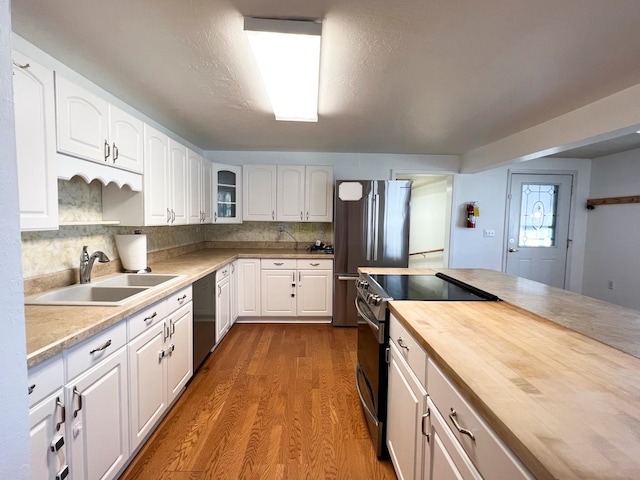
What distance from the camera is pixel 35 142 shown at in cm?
125

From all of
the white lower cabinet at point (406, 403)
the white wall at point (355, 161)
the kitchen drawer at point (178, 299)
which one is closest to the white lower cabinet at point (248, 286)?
the kitchen drawer at point (178, 299)

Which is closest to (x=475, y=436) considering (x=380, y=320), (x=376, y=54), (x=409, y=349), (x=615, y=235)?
(x=409, y=349)

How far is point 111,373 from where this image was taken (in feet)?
4.33

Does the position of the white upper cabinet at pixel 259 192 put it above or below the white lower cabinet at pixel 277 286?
above

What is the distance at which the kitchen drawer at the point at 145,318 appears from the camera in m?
1.47

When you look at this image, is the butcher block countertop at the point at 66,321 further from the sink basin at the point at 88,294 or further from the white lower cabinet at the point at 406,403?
the white lower cabinet at the point at 406,403

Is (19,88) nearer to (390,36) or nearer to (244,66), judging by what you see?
(244,66)

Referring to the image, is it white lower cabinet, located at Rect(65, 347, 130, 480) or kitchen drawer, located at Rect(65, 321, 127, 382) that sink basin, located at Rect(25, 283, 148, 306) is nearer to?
kitchen drawer, located at Rect(65, 321, 127, 382)

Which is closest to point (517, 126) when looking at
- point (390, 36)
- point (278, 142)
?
point (390, 36)

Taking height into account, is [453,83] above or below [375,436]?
above

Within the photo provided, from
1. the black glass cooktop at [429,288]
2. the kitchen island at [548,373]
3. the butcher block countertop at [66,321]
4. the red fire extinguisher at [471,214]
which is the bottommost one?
the butcher block countertop at [66,321]

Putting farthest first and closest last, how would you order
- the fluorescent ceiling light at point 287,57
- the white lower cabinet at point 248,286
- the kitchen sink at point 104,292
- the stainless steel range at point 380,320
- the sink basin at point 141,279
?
the white lower cabinet at point 248,286 < the sink basin at point 141,279 < the stainless steel range at point 380,320 < the kitchen sink at point 104,292 < the fluorescent ceiling light at point 287,57

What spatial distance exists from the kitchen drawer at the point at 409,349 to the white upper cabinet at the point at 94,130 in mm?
1858

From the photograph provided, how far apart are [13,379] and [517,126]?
361 cm
